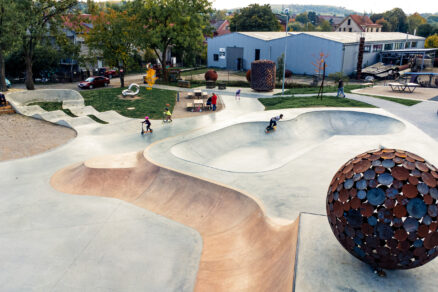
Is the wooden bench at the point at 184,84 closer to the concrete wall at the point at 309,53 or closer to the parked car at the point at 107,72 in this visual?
the parked car at the point at 107,72

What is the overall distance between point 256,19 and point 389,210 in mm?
78927

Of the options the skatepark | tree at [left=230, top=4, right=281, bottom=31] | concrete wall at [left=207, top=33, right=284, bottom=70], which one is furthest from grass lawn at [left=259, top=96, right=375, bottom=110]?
tree at [left=230, top=4, right=281, bottom=31]

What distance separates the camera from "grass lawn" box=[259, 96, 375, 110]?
23312 millimetres

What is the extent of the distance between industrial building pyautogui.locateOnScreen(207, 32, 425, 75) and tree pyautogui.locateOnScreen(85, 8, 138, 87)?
17.0 m

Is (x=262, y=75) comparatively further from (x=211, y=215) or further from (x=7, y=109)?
(x=211, y=215)

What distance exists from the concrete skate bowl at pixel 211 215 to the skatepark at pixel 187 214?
0.13 feet

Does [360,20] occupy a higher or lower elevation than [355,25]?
higher

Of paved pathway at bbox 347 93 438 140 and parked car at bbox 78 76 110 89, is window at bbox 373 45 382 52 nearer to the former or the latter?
paved pathway at bbox 347 93 438 140

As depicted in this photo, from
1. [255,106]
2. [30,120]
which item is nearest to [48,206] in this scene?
[30,120]

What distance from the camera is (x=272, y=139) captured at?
60.1ft

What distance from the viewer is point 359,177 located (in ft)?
19.4

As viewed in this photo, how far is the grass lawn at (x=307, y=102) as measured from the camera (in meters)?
23.3

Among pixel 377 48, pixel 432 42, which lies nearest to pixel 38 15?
pixel 377 48

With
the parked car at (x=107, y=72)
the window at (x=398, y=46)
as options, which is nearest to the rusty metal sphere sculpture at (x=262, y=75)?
the parked car at (x=107, y=72)
